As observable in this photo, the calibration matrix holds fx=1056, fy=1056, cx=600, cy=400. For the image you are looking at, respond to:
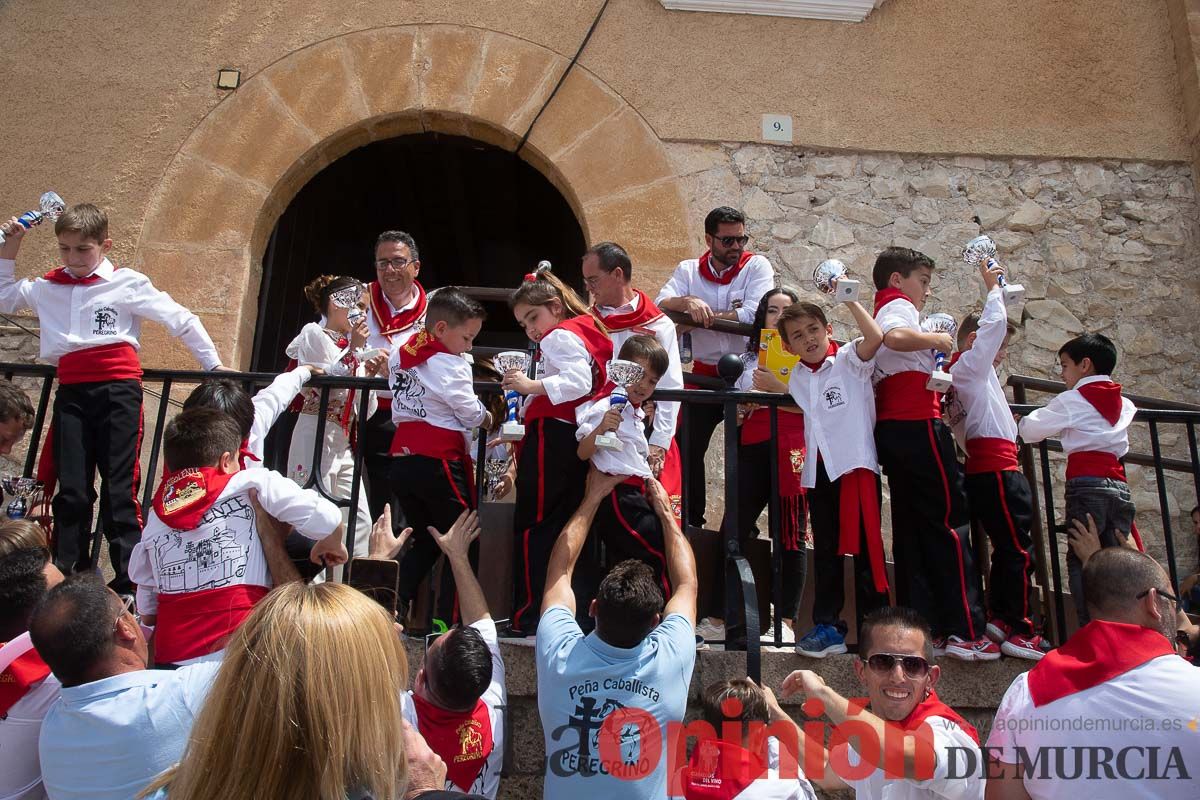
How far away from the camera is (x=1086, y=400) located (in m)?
4.23

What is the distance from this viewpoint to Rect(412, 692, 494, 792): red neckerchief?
3023mm

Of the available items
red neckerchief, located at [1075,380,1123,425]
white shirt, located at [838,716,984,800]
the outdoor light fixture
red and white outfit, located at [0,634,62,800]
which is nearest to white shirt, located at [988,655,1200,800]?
white shirt, located at [838,716,984,800]

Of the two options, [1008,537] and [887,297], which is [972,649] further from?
[887,297]

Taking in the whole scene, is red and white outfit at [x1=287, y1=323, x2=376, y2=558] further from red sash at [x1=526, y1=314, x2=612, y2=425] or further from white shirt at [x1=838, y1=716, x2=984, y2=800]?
white shirt at [x1=838, y1=716, x2=984, y2=800]

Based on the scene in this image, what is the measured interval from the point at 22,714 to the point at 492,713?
1288 mm

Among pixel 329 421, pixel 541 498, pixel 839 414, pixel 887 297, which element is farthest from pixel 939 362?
pixel 329 421

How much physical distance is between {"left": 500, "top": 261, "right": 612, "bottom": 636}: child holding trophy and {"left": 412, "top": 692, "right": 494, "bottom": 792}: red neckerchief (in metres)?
0.73

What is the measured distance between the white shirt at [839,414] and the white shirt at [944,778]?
133 cm

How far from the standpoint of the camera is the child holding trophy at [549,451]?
389 cm

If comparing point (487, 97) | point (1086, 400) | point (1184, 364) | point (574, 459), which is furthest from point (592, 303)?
point (1184, 364)

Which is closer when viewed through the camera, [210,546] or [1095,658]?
[1095,658]

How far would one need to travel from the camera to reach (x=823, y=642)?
3859 millimetres

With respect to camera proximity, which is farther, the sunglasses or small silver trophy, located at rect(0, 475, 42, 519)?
small silver trophy, located at rect(0, 475, 42, 519)

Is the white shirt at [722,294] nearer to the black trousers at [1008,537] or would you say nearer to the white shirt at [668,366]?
the white shirt at [668,366]
